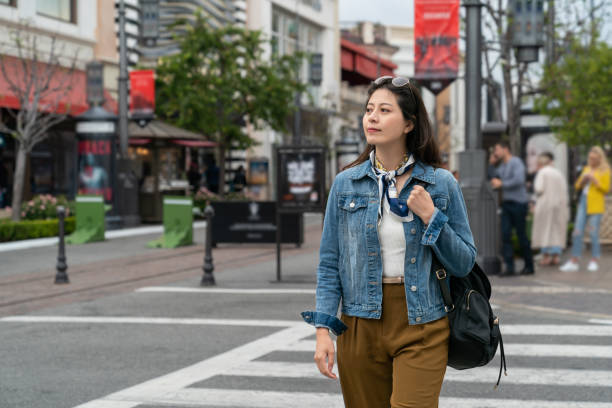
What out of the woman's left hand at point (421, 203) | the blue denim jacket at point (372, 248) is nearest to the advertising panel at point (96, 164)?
the blue denim jacket at point (372, 248)

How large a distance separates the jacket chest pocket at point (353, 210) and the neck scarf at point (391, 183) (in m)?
0.06

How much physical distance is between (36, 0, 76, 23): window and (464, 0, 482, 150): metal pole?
1500 cm

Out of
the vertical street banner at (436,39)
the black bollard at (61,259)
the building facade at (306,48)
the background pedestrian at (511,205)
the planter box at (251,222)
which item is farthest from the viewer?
the building facade at (306,48)

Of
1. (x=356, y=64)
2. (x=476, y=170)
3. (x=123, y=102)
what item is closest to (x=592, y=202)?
(x=476, y=170)

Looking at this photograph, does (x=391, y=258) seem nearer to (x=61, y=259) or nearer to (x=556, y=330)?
(x=556, y=330)

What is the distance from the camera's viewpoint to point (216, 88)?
28.6 metres

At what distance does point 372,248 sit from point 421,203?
10.0 inches

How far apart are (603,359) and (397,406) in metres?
4.51

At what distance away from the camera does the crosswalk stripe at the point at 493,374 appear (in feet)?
21.2

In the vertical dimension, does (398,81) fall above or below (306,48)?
below

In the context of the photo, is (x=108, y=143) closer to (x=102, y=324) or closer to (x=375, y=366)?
(x=102, y=324)

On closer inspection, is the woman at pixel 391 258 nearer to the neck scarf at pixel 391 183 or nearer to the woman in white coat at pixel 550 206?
the neck scarf at pixel 391 183

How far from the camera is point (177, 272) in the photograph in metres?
14.0

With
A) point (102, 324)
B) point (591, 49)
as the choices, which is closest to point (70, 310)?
point (102, 324)
